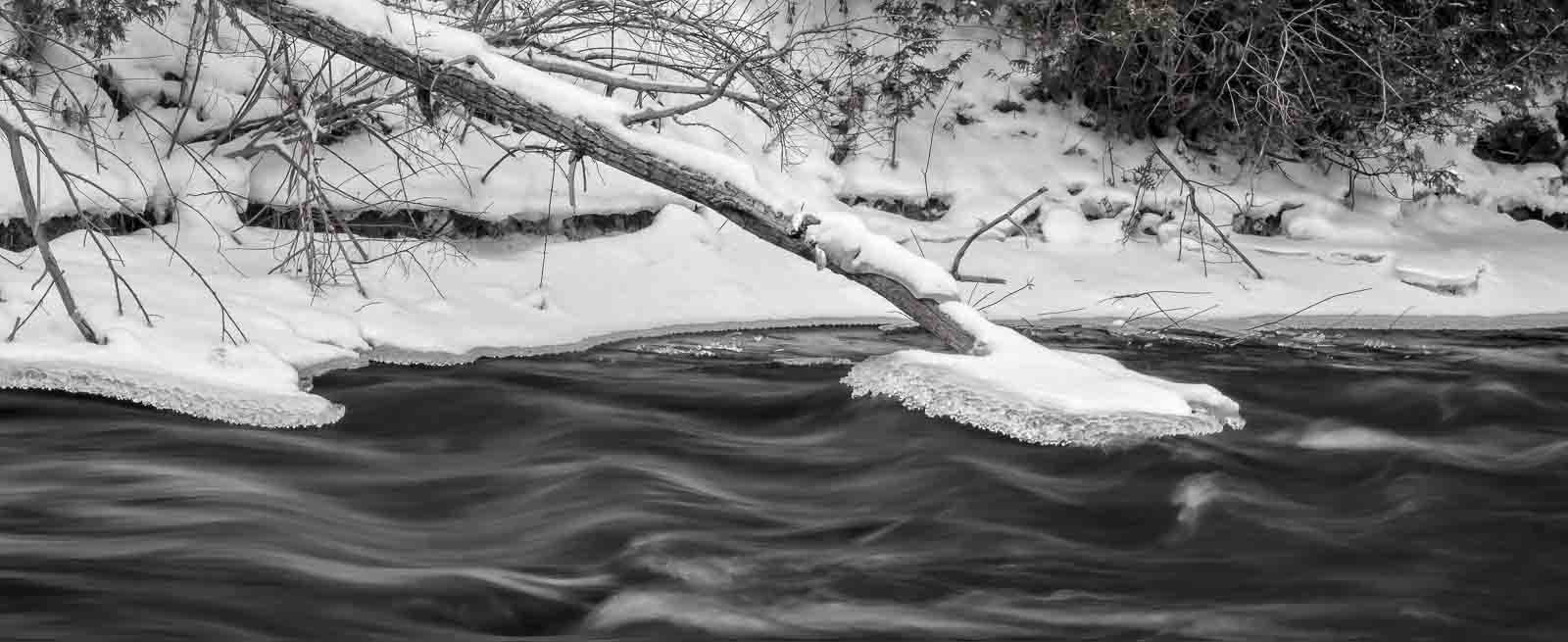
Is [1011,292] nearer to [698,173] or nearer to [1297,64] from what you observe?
[698,173]

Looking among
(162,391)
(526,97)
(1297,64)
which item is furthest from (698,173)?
(1297,64)

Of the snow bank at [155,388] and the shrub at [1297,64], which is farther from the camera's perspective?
the shrub at [1297,64]

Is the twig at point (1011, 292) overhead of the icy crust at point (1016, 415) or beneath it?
overhead

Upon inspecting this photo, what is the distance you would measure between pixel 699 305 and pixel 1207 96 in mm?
4039

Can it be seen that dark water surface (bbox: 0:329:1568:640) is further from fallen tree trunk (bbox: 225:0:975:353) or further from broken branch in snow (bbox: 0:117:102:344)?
fallen tree trunk (bbox: 225:0:975:353)

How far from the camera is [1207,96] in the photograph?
9570 mm

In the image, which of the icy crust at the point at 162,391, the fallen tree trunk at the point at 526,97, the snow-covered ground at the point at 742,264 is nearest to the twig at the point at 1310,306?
the snow-covered ground at the point at 742,264

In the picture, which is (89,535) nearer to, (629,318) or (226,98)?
(629,318)

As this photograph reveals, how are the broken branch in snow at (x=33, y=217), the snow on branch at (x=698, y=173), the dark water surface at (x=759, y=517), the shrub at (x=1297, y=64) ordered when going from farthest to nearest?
the shrub at (x=1297, y=64)
the snow on branch at (x=698, y=173)
the broken branch in snow at (x=33, y=217)
the dark water surface at (x=759, y=517)

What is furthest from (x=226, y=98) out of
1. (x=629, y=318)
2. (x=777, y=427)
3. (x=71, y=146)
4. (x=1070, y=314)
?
(x=1070, y=314)

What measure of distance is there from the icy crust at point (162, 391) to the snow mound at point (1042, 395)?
6.98ft

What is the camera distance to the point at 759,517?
188 inches

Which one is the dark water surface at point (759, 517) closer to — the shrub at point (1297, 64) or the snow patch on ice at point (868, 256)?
the snow patch on ice at point (868, 256)

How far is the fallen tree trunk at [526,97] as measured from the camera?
18.0 ft
